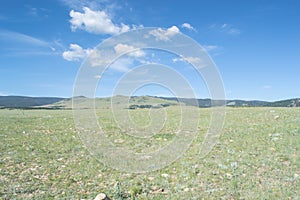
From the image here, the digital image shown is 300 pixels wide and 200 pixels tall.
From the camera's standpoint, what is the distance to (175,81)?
14859 mm

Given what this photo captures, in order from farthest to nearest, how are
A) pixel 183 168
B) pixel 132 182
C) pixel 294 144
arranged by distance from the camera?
pixel 294 144 → pixel 183 168 → pixel 132 182

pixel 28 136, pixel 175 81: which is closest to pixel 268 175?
pixel 175 81

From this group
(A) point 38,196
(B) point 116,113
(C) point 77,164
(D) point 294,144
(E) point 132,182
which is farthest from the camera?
(B) point 116,113

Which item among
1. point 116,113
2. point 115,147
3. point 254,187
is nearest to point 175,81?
point 115,147

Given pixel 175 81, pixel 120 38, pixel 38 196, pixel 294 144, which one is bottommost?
pixel 38 196

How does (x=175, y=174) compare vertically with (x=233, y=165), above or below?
below

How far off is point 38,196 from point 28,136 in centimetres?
1222

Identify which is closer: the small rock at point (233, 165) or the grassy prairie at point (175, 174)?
the grassy prairie at point (175, 174)

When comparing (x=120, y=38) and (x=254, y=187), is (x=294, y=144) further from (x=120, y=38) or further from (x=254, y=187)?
(x=120, y=38)

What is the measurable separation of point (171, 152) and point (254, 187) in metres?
5.69

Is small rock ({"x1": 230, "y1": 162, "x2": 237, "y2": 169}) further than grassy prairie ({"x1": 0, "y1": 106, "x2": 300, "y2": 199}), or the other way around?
small rock ({"x1": 230, "y1": 162, "x2": 237, "y2": 169})

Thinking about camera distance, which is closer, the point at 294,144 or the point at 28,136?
the point at 294,144

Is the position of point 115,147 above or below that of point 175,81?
below

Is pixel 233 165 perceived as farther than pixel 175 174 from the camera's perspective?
Yes
